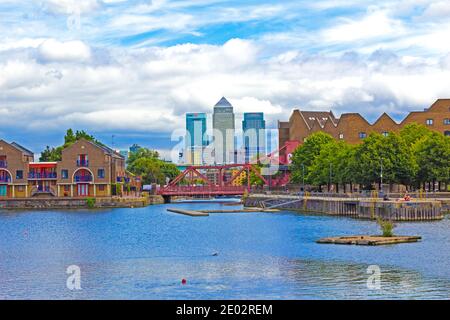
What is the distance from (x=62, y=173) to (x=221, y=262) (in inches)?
3655

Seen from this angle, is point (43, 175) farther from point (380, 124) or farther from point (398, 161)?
point (398, 161)

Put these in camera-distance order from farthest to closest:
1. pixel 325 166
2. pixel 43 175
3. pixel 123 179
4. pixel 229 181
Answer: pixel 229 181 < pixel 123 179 < pixel 43 175 < pixel 325 166

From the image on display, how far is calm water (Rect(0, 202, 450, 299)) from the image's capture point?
1663 inches

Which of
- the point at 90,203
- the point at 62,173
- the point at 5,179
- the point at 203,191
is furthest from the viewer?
the point at 203,191

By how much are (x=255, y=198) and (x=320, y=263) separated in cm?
9585

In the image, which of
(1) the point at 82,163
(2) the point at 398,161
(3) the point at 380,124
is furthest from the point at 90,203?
(3) the point at 380,124

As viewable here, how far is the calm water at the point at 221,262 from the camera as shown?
139ft

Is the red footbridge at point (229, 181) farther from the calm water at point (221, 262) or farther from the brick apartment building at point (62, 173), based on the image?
the calm water at point (221, 262)

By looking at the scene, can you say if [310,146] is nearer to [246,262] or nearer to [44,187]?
[44,187]

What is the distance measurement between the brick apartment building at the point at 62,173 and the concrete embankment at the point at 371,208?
3494cm

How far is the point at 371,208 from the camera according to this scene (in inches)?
3686

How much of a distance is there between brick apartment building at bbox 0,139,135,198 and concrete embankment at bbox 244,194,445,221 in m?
34.9

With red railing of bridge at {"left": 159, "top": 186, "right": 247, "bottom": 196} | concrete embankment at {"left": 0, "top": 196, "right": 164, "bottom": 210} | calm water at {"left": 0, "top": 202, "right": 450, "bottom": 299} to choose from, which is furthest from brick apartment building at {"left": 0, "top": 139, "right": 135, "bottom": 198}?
calm water at {"left": 0, "top": 202, "right": 450, "bottom": 299}
